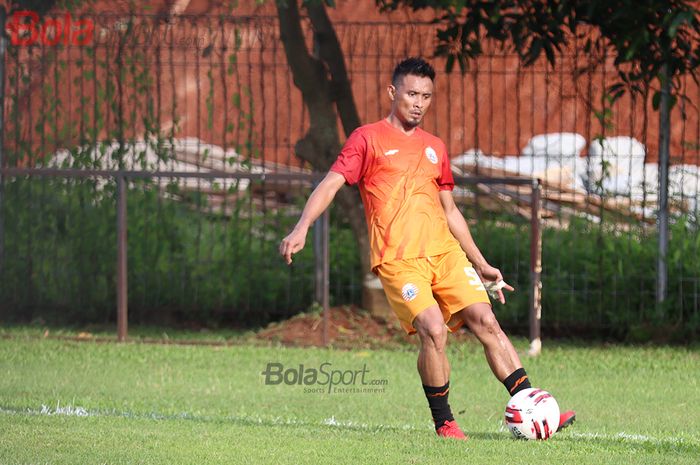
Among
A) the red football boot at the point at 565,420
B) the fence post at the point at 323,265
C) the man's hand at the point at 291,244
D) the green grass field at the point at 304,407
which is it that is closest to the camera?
the man's hand at the point at 291,244

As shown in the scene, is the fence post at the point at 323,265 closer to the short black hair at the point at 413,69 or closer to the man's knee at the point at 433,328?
the short black hair at the point at 413,69

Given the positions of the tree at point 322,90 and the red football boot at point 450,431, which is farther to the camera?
the tree at point 322,90

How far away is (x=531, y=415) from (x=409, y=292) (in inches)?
34.8

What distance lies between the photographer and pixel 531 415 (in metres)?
6.66

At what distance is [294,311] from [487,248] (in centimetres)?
202

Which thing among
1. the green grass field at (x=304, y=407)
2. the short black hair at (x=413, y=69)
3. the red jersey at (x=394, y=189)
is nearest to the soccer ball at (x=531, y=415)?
the green grass field at (x=304, y=407)

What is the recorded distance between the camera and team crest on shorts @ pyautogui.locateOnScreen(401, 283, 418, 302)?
22.2ft

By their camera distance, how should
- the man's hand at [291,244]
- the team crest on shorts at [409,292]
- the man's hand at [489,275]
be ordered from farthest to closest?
1. the man's hand at [489,275]
2. the team crest on shorts at [409,292]
3. the man's hand at [291,244]

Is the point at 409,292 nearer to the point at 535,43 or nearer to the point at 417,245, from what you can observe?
the point at 417,245

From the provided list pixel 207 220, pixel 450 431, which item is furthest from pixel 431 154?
pixel 207 220

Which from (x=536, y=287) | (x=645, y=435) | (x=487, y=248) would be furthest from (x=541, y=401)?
(x=487, y=248)

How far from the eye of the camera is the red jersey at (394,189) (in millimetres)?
6859

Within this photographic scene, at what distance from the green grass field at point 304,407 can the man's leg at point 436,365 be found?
0.44ft

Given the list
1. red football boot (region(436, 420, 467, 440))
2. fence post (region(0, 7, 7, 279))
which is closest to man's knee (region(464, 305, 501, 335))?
red football boot (region(436, 420, 467, 440))
